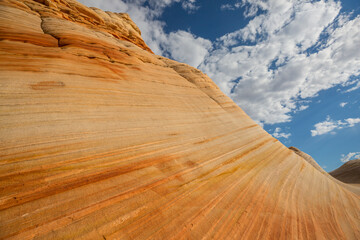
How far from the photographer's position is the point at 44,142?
200 centimetres

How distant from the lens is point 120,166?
7.25ft

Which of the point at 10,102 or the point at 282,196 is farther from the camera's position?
the point at 282,196

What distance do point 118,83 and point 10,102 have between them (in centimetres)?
202

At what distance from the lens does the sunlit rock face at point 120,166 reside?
1594mm

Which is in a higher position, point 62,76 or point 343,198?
point 343,198

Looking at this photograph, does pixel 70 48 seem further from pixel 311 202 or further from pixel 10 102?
pixel 311 202

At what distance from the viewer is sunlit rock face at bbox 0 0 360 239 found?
1.59m

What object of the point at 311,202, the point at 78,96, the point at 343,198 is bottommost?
the point at 78,96

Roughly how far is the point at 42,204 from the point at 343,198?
6403 millimetres

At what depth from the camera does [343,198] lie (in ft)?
13.8

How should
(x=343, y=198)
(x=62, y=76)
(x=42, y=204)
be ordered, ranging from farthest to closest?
(x=343, y=198), (x=62, y=76), (x=42, y=204)

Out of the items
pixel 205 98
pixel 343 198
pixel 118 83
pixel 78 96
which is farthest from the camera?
pixel 205 98

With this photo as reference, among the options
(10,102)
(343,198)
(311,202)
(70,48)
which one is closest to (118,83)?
(70,48)

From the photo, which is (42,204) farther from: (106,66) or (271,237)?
(106,66)
